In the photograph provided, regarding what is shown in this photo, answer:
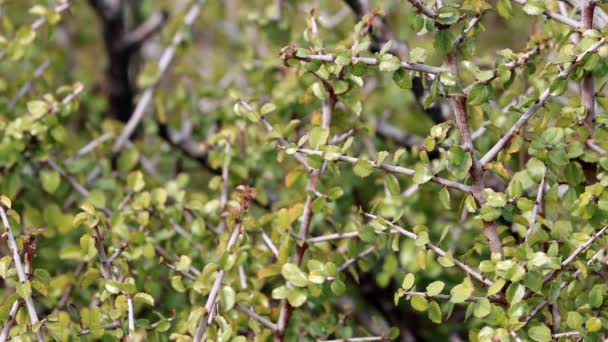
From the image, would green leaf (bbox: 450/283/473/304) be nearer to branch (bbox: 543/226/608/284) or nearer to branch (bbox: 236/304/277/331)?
branch (bbox: 543/226/608/284)

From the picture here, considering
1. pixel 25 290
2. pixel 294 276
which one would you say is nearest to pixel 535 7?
pixel 294 276

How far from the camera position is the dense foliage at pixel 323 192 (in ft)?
2.97

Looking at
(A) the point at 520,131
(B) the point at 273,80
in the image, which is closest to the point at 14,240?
(A) the point at 520,131

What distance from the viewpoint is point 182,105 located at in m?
1.85

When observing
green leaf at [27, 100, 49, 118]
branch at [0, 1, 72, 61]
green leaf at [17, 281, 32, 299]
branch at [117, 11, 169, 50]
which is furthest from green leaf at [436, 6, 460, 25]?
branch at [117, 11, 169, 50]

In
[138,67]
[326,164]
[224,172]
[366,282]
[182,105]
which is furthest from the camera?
[138,67]

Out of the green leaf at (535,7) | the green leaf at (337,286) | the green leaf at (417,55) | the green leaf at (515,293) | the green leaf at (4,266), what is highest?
the green leaf at (417,55)

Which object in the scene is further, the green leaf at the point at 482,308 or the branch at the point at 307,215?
the branch at the point at 307,215

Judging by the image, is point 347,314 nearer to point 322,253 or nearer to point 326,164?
point 322,253

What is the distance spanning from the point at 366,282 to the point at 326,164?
635 mm

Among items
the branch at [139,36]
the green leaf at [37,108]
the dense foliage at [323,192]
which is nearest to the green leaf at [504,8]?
the dense foliage at [323,192]

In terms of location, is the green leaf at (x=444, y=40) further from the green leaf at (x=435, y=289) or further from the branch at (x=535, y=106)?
the green leaf at (x=435, y=289)

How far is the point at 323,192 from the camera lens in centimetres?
116

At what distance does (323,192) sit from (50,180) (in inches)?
22.2
